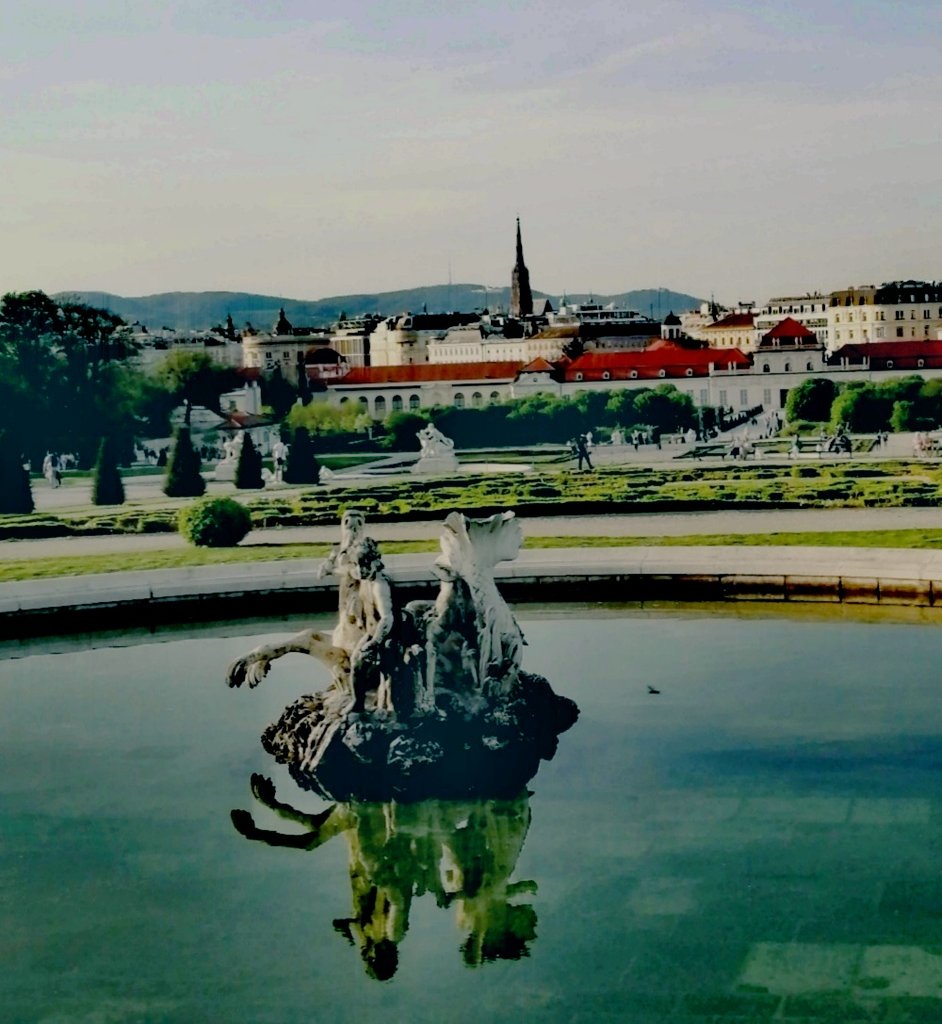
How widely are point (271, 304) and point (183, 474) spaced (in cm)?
481

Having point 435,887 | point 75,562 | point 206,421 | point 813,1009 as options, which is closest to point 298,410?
point 206,421

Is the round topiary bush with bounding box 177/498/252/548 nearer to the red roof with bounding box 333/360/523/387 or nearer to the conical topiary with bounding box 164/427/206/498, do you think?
the conical topiary with bounding box 164/427/206/498

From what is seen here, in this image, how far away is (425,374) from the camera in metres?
30.7

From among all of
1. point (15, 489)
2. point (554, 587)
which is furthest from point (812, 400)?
point (554, 587)

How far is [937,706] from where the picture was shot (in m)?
12.4

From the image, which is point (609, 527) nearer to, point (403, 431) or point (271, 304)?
point (403, 431)

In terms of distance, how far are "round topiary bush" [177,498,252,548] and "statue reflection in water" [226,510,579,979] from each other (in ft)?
32.5

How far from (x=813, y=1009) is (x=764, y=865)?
5.47 ft

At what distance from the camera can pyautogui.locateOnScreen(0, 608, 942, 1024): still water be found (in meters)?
8.05

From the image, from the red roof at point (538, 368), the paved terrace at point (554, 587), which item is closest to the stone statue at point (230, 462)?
the red roof at point (538, 368)

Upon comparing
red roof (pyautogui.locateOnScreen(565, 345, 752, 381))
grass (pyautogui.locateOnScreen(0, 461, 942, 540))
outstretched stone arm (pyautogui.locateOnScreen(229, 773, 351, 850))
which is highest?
red roof (pyautogui.locateOnScreen(565, 345, 752, 381))

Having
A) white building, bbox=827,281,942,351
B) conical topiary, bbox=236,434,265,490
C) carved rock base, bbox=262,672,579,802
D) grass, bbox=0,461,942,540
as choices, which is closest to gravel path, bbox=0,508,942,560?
grass, bbox=0,461,942,540

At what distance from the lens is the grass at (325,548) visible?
20.0 meters

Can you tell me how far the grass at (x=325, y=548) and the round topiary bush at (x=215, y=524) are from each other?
160 mm
